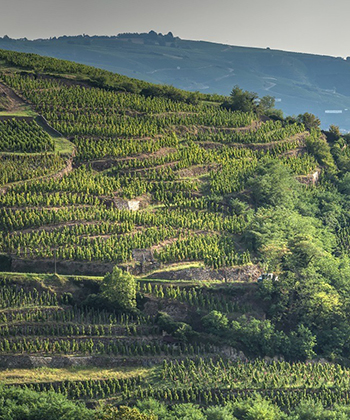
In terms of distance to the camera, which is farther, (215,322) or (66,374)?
(215,322)

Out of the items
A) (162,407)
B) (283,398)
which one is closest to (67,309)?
(162,407)

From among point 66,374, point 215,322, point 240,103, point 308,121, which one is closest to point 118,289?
point 215,322

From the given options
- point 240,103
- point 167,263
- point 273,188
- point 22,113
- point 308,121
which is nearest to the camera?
point 167,263

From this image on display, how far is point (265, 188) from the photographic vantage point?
344 ft

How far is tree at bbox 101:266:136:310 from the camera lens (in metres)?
83.2

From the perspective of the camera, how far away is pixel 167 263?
9006 centimetres

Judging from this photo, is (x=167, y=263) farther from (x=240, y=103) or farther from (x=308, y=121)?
(x=308, y=121)

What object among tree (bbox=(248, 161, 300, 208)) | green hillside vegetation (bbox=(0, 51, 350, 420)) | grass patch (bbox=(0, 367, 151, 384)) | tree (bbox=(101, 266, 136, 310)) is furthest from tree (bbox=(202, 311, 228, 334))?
tree (bbox=(248, 161, 300, 208))

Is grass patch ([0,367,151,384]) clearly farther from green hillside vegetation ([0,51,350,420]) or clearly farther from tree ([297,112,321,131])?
tree ([297,112,321,131])

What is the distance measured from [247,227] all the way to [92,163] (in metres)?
21.5

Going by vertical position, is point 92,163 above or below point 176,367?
above

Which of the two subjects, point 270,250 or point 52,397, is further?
point 270,250

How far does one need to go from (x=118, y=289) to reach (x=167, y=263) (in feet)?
27.6

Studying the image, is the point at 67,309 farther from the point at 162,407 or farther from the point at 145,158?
the point at 145,158
